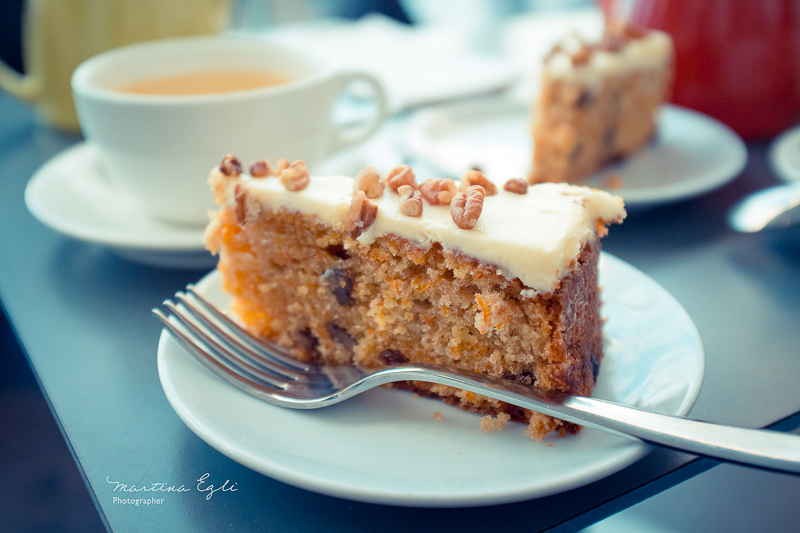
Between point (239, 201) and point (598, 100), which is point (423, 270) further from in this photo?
point (598, 100)

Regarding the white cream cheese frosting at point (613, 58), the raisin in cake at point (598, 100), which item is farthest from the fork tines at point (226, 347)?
the white cream cheese frosting at point (613, 58)

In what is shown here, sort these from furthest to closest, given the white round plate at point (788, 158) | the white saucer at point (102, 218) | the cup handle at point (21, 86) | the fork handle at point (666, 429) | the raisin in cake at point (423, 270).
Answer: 1. the cup handle at point (21, 86)
2. the white round plate at point (788, 158)
3. the white saucer at point (102, 218)
4. the raisin in cake at point (423, 270)
5. the fork handle at point (666, 429)

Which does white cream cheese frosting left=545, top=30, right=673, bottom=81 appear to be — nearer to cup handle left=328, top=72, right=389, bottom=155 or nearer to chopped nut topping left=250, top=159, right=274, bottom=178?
cup handle left=328, top=72, right=389, bottom=155

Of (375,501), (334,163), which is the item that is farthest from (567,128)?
(375,501)

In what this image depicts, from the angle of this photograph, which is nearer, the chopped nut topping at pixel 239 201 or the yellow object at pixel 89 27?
the chopped nut topping at pixel 239 201

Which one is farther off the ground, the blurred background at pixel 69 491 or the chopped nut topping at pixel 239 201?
the chopped nut topping at pixel 239 201

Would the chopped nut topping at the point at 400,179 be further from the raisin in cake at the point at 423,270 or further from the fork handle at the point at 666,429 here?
the fork handle at the point at 666,429

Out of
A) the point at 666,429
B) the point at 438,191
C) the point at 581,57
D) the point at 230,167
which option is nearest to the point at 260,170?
the point at 230,167
